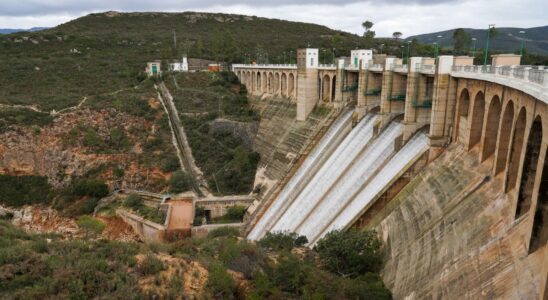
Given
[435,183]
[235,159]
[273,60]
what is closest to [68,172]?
[235,159]

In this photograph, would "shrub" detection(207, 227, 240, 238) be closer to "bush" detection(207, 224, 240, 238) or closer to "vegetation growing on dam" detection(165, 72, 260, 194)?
"bush" detection(207, 224, 240, 238)

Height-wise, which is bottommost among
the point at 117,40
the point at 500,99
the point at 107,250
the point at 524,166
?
the point at 107,250

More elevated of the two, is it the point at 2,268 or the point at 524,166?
the point at 524,166

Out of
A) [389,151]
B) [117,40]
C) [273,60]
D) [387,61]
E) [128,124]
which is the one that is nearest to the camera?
[389,151]

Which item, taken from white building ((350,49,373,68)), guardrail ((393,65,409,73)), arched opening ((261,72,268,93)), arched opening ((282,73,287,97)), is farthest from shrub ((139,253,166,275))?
arched opening ((261,72,268,93))

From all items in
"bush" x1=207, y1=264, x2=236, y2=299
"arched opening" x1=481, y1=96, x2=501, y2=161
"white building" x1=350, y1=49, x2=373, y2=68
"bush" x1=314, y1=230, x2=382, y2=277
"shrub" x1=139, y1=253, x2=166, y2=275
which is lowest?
"bush" x1=314, y1=230, x2=382, y2=277

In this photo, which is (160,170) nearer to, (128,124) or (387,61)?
(128,124)

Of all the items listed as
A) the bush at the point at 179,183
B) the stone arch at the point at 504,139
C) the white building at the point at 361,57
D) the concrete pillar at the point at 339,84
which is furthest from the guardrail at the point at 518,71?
the bush at the point at 179,183
